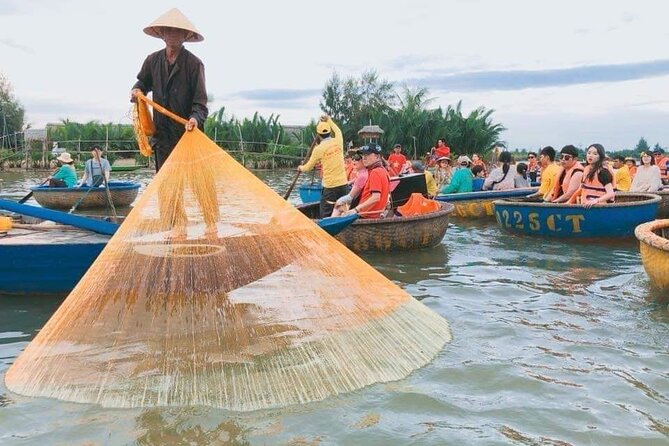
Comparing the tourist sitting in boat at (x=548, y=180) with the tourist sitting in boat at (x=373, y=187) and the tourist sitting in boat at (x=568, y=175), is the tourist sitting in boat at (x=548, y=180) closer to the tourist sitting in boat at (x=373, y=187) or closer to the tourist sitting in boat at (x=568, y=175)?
the tourist sitting in boat at (x=568, y=175)

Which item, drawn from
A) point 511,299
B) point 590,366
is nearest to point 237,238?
point 590,366

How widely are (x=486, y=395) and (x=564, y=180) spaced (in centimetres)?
603

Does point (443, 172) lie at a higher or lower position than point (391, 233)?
higher

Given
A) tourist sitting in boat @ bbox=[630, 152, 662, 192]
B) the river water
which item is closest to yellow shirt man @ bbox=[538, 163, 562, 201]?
tourist sitting in boat @ bbox=[630, 152, 662, 192]

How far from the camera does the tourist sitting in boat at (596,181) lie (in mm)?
8148

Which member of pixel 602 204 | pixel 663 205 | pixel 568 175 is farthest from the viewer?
pixel 663 205

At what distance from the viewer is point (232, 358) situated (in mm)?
3189

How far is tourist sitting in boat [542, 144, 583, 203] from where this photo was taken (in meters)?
8.62

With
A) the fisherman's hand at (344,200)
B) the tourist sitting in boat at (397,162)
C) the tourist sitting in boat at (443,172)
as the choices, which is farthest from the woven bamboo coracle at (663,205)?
the tourist sitting in boat at (397,162)

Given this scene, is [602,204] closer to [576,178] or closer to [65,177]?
[576,178]

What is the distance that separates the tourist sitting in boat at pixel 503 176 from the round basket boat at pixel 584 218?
9.72 feet

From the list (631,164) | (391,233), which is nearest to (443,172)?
(631,164)

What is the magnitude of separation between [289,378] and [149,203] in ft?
3.87

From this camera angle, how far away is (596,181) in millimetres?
8414
